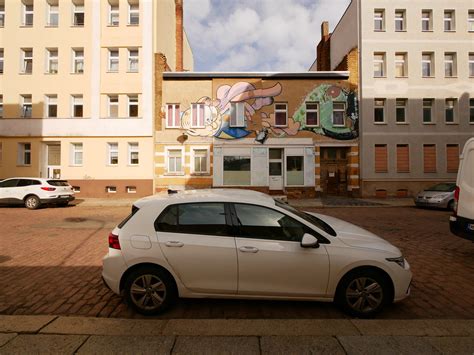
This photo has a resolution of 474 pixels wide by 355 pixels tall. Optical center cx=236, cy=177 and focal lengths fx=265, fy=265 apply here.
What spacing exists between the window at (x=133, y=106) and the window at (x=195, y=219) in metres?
17.6

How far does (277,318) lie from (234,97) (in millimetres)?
17278

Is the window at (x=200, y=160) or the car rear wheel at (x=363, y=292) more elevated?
the window at (x=200, y=160)

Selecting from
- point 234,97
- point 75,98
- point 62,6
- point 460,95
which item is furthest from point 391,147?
point 62,6

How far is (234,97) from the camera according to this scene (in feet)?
61.8

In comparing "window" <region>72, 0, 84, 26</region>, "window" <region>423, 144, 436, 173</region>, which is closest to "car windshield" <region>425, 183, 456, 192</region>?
"window" <region>423, 144, 436, 173</region>

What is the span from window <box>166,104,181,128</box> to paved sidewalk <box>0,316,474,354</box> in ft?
55.1

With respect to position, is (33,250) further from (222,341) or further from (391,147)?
(391,147)

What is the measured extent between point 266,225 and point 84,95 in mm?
20042

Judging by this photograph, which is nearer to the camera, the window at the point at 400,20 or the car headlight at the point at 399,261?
the car headlight at the point at 399,261

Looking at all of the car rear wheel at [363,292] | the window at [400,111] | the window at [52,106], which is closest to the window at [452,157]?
the window at [400,111]

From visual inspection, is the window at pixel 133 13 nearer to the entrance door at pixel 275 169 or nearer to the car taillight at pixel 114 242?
the entrance door at pixel 275 169

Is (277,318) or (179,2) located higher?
(179,2)

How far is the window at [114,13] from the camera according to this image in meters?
19.1

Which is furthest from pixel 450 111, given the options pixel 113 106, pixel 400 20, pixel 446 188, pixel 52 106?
pixel 52 106
